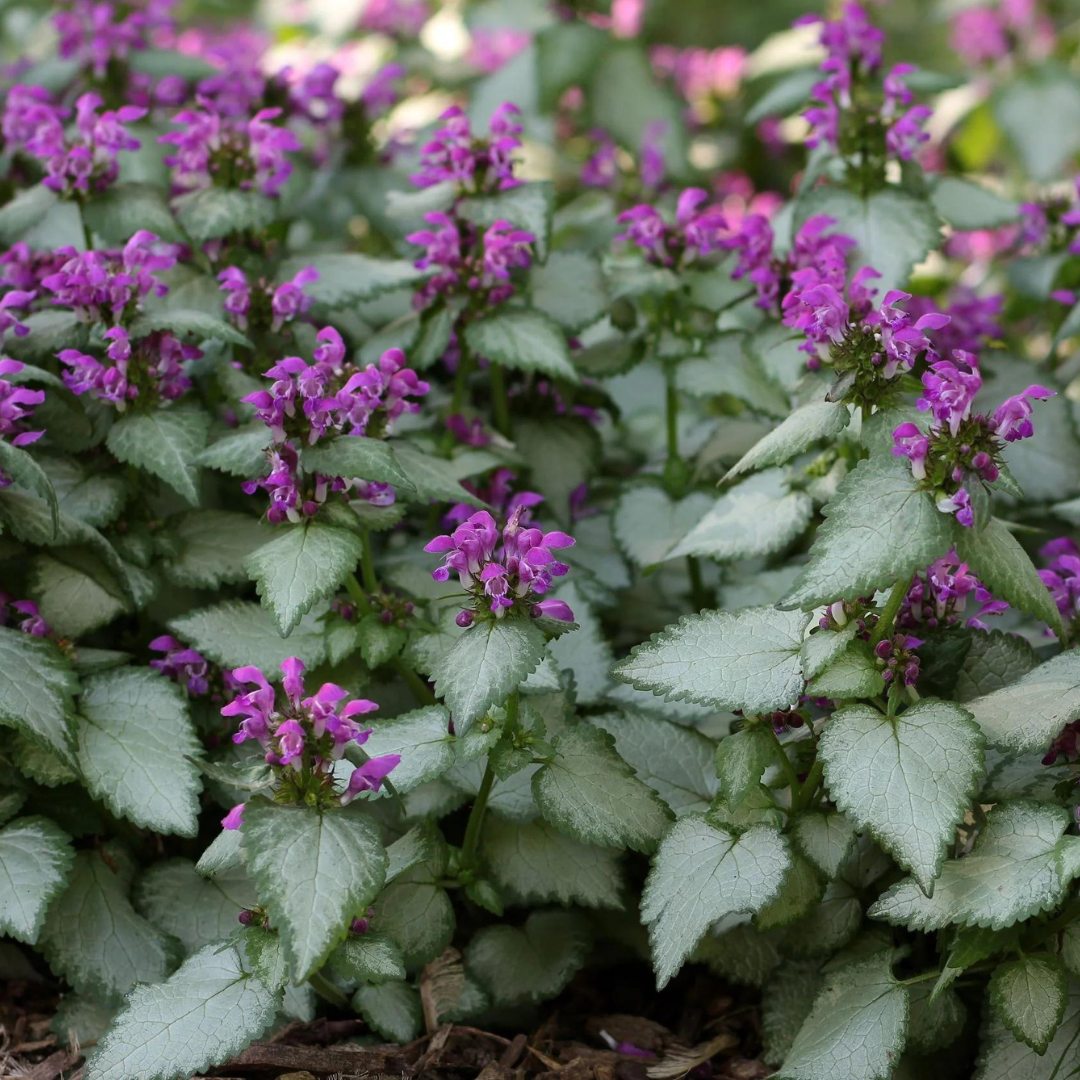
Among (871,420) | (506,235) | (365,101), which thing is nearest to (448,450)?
(506,235)

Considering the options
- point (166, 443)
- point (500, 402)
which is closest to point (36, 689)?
point (166, 443)

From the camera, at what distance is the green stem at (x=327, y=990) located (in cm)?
160

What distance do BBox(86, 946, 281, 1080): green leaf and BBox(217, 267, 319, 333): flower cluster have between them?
1.01 meters

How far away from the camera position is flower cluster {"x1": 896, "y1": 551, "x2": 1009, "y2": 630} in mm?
1641

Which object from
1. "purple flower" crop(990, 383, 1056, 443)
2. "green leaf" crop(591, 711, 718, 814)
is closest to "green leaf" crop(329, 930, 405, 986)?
"green leaf" crop(591, 711, 718, 814)

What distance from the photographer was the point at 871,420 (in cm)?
148

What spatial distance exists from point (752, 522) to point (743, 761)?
47 cm

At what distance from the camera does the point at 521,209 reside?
6.66 feet

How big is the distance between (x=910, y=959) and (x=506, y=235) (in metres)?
1.27

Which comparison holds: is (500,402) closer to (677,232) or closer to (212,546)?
(677,232)

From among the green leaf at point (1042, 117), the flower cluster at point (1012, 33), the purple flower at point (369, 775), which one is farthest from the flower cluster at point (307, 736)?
the flower cluster at point (1012, 33)

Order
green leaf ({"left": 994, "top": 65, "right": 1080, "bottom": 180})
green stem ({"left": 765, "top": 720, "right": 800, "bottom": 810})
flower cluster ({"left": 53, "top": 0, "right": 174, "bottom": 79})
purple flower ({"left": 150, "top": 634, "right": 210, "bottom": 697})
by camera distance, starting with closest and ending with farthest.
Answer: green stem ({"left": 765, "top": 720, "right": 800, "bottom": 810}) → purple flower ({"left": 150, "top": 634, "right": 210, "bottom": 697}) → flower cluster ({"left": 53, "top": 0, "right": 174, "bottom": 79}) → green leaf ({"left": 994, "top": 65, "right": 1080, "bottom": 180})

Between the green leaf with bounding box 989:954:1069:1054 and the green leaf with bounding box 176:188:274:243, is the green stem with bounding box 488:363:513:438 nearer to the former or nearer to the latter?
the green leaf with bounding box 176:188:274:243

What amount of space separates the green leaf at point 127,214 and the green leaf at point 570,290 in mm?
642
